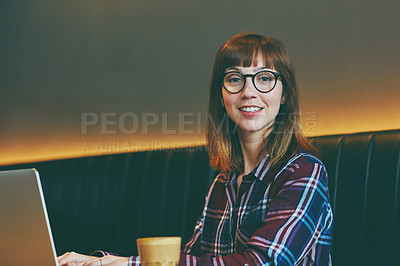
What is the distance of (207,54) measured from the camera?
245 cm

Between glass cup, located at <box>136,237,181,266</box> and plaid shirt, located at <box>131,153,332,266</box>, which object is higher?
glass cup, located at <box>136,237,181,266</box>

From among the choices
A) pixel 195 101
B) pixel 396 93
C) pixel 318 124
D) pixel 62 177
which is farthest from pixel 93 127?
pixel 396 93

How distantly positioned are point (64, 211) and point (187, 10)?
50.6 inches

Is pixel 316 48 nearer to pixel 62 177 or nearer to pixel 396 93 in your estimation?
pixel 396 93

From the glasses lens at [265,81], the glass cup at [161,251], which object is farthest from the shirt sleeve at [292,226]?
the glass cup at [161,251]

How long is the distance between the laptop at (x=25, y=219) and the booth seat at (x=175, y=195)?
3.56 ft

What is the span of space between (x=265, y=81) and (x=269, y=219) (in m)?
0.41

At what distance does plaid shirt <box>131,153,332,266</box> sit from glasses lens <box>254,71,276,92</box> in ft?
0.68

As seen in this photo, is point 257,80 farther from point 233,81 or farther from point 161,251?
point 161,251

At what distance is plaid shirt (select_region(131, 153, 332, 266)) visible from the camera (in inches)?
42.2

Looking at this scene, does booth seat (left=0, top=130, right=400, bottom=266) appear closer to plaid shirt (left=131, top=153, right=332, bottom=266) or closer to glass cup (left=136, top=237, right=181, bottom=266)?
plaid shirt (left=131, top=153, right=332, bottom=266)

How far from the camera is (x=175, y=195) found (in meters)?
2.15

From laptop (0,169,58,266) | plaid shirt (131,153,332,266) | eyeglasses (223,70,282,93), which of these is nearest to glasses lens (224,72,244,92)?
eyeglasses (223,70,282,93)

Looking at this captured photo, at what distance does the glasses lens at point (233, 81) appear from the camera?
1359 millimetres
